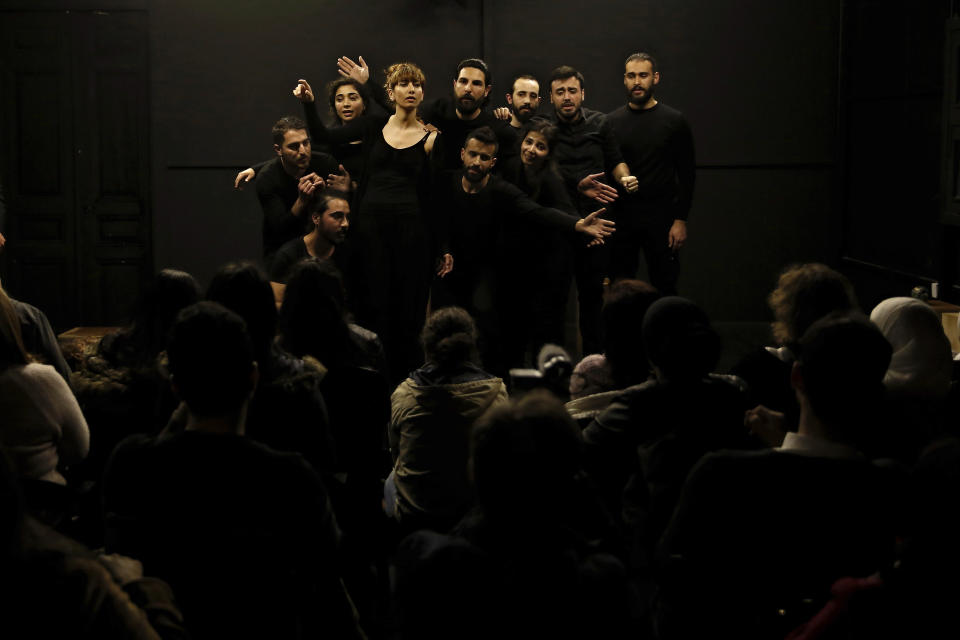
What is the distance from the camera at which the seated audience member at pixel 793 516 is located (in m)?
1.97

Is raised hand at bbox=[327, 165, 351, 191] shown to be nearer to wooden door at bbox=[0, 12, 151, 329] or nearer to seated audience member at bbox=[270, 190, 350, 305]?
seated audience member at bbox=[270, 190, 350, 305]

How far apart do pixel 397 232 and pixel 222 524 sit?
3817 mm

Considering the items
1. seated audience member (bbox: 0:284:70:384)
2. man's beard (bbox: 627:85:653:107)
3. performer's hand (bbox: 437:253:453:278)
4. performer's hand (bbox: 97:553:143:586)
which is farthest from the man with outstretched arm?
performer's hand (bbox: 97:553:143:586)

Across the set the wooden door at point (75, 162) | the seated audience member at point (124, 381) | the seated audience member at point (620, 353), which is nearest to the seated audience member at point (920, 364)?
the seated audience member at point (620, 353)

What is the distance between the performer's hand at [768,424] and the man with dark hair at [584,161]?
139 inches

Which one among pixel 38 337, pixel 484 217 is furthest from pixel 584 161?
pixel 38 337

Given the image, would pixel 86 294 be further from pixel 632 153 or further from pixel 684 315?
pixel 684 315

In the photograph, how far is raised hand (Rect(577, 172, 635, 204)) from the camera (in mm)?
5809

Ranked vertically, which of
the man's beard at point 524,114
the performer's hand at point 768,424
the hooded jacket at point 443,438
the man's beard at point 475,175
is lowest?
the hooded jacket at point 443,438

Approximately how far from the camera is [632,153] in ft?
20.6

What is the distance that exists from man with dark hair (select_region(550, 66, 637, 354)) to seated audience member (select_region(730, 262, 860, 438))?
270cm

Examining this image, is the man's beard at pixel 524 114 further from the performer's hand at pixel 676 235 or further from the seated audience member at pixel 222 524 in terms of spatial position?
the seated audience member at pixel 222 524

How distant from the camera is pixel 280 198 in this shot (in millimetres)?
5703

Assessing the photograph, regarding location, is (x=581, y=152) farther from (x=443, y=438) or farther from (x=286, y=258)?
(x=443, y=438)
